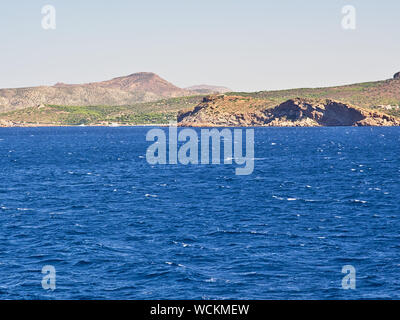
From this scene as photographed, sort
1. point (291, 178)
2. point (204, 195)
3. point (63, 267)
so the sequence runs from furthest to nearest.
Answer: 1. point (291, 178)
2. point (204, 195)
3. point (63, 267)

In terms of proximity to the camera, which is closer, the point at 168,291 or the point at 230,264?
the point at 168,291

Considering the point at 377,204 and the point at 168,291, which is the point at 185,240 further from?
the point at 377,204

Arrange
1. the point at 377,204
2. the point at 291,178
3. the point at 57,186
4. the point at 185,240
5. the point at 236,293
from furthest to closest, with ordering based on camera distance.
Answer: the point at 291,178 < the point at 57,186 < the point at 377,204 < the point at 185,240 < the point at 236,293

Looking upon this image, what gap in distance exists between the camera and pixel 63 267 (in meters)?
46.0

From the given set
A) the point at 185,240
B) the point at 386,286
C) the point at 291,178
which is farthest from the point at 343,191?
the point at 386,286

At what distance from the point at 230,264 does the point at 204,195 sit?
4143 centimetres

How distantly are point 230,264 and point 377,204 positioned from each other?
124 feet

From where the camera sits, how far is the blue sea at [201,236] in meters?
41.0

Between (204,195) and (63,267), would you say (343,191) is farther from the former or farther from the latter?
(63,267)

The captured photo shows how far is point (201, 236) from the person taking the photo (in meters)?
56.8

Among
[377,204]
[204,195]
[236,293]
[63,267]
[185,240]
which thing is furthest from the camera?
[204,195]

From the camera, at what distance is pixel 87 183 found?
104875 millimetres

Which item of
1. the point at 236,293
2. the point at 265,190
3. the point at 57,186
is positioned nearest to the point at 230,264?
the point at 236,293

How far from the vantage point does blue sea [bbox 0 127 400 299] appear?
4097 centimetres
